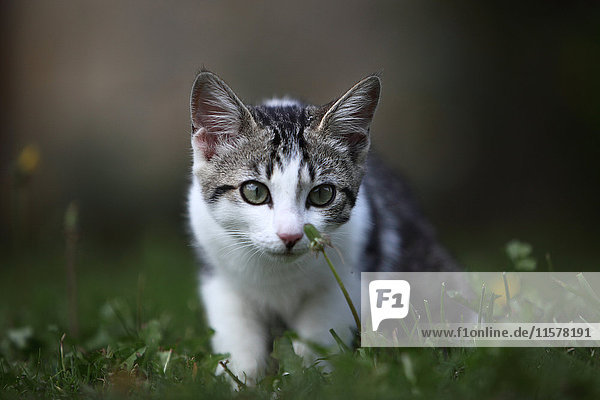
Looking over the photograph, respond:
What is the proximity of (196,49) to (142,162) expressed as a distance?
137 centimetres

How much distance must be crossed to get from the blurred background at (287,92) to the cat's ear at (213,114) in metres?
3.54

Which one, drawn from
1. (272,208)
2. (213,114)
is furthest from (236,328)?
(213,114)

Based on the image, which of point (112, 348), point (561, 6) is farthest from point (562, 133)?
point (112, 348)

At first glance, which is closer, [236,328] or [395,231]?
[236,328]

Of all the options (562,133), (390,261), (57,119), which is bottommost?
(390,261)

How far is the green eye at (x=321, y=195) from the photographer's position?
2.59m

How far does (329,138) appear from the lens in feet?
9.02

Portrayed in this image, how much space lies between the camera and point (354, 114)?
108 inches

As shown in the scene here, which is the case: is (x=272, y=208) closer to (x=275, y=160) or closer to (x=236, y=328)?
(x=275, y=160)

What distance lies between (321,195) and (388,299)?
21.4 inches

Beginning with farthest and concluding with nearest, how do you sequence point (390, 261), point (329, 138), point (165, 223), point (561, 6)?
1. point (165, 223)
2. point (561, 6)
3. point (390, 261)
4. point (329, 138)

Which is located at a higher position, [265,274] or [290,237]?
[290,237]

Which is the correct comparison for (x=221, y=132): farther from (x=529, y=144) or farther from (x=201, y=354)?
(x=529, y=144)

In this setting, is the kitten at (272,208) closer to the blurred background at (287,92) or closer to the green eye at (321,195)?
the green eye at (321,195)
